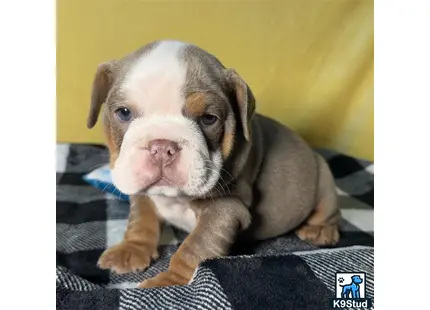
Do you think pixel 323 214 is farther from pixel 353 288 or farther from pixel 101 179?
pixel 101 179

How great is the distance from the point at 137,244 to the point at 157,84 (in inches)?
23.7

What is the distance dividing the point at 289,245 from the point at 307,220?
18cm

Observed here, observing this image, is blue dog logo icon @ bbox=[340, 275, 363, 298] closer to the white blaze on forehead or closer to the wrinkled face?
the wrinkled face

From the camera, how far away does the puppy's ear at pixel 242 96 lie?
5.46ft

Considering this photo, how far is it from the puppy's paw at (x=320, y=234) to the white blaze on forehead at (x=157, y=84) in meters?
0.81

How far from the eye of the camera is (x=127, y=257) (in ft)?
6.02

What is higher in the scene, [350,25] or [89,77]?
[350,25]

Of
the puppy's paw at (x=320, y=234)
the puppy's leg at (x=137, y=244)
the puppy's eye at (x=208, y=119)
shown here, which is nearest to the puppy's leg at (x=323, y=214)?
the puppy's paw at (x=320, y=234)

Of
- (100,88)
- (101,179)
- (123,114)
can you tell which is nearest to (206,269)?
(123,114)

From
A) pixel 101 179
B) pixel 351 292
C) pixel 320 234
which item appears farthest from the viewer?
pixel 101 179
